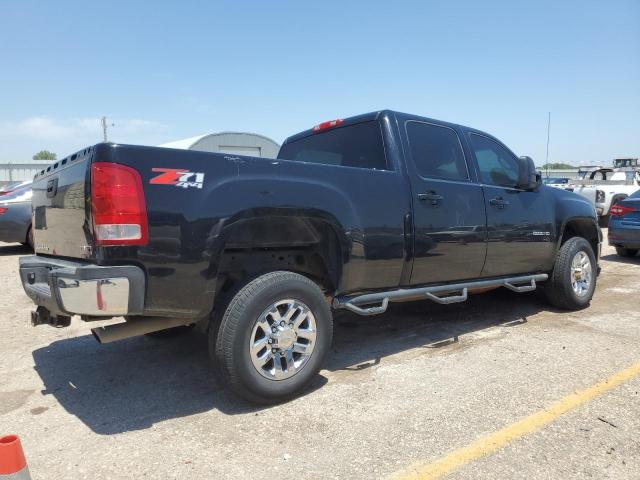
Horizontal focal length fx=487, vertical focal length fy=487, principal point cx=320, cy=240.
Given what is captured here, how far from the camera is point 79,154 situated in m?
2.93

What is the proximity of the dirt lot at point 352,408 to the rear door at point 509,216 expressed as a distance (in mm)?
663

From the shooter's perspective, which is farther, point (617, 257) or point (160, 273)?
point (617, 257)

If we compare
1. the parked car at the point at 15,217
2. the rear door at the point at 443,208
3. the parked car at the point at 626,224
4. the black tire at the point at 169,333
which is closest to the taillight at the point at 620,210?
the parked car at the point at 626,224

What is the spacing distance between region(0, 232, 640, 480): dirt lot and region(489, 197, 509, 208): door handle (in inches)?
47.8

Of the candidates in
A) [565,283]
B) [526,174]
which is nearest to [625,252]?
[565,283]

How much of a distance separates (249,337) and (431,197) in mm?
1913

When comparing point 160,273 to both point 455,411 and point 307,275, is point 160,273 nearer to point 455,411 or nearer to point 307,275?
point 307,275

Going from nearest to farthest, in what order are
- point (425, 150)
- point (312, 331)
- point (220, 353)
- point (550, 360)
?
point (220, 353), point (312, 331), point (550, 360), point (425, 150)

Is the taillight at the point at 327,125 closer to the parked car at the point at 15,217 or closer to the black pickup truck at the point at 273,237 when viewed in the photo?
the black pickup truck at the point at 273,237

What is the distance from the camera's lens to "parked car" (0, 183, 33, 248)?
9023 millimetres

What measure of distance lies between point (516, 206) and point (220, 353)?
329 centimetres

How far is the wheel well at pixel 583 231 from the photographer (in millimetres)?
5633

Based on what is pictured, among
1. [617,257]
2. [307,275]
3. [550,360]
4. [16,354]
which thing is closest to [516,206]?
[550,360]

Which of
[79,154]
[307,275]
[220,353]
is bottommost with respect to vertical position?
[220,353]
